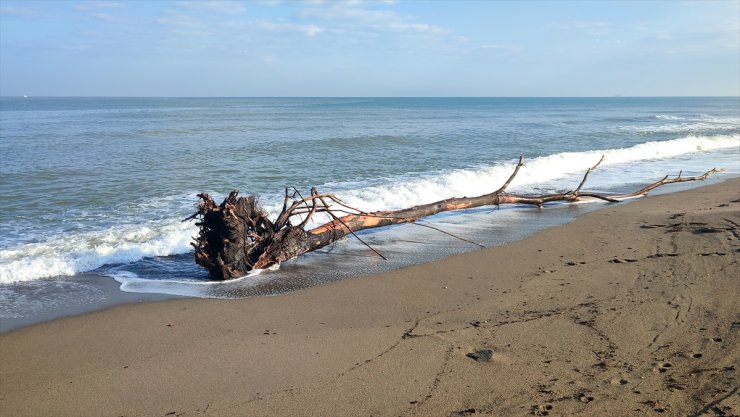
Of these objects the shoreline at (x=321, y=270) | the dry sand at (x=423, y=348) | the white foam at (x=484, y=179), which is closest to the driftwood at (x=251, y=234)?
the shoreline at (x=321, y=270)

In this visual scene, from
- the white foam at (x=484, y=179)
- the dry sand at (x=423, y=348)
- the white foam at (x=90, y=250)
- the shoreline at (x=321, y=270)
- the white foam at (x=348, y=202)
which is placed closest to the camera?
the dry sand at (x=423, y=348)

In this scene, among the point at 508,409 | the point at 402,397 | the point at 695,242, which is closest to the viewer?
the point at 508,409

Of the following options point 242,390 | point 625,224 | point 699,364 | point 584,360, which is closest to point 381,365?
point 242,390

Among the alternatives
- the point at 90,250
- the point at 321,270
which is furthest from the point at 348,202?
the point at 90,250

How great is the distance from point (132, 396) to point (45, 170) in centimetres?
1357

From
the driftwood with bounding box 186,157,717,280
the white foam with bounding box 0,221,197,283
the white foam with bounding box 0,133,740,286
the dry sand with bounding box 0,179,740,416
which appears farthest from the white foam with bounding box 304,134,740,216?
the dry sand with bounding box 0,179,740,416

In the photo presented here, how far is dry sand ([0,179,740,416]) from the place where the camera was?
3.58 metres

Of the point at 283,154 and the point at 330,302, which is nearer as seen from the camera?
the point at 330,302

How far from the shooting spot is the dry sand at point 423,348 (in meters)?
3.58

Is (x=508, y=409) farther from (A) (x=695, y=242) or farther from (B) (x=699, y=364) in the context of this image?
(A) (x=695, y=242)

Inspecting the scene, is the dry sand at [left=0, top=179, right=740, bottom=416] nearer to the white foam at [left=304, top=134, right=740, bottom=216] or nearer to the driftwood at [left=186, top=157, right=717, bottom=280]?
the driftwood at [left=186, top=157, right=717, bottom=280]

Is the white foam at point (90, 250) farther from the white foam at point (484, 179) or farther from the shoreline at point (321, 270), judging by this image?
the white foam at point (484, 179)

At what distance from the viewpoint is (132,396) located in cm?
379

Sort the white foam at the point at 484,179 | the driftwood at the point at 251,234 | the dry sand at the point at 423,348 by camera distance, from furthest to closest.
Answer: the white foam at the point at 484,179, the driftwood at the point at 251,234, the dry sand at the point at 423,348
